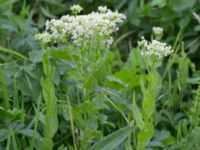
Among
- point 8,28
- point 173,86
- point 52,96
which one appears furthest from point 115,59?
point 52,96

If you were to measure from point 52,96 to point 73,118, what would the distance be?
0.19m

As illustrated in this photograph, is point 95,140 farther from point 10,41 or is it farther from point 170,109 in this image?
point 10,41

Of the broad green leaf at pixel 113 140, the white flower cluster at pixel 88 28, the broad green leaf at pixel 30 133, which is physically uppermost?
the white flower cluster at pixel 88 28

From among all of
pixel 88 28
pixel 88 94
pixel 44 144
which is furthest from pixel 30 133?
pixel 88 28

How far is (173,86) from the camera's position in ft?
6.95

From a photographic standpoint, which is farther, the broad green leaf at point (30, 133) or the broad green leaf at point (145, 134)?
the broad green leaf at point (30, 133)

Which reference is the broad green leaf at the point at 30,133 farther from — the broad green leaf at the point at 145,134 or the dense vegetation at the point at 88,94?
the broad green leaf at the point at 145,134

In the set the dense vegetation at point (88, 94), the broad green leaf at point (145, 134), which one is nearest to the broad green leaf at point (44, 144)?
the dense vegetation at point (88, 94)

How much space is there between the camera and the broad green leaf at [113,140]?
1556mm

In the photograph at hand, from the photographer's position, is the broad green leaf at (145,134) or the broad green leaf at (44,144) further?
the broad green leaf at (44,144)

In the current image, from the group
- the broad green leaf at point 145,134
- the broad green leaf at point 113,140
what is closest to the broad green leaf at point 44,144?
the broad green leaf at point 113,140

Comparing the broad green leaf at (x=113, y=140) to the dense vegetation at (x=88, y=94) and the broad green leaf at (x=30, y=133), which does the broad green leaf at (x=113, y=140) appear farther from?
the broad green leaf at (x=30, y=133)

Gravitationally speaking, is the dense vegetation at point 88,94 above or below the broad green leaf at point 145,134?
above

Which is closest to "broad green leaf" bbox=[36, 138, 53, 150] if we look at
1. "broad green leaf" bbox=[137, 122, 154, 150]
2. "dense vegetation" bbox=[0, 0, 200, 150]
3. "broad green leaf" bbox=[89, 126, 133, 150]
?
"dense vegetation" bbox=[0, 0, 200, 150]
